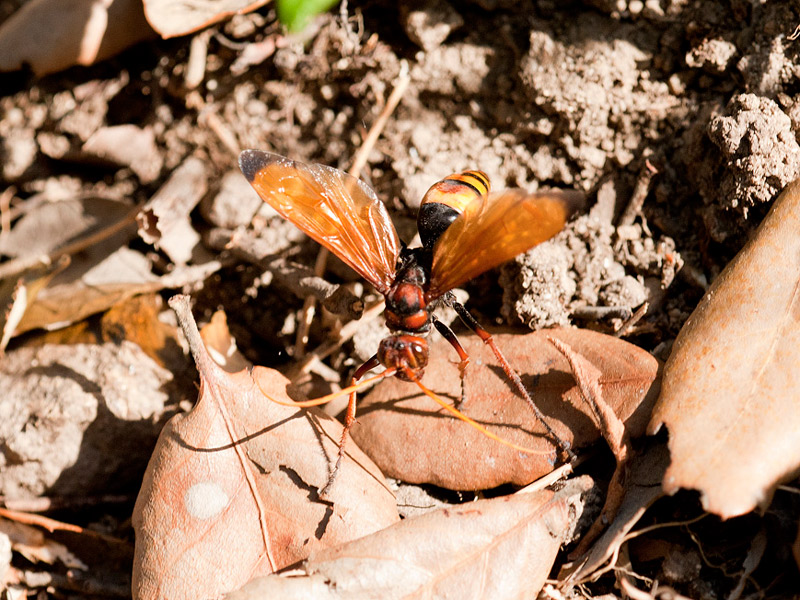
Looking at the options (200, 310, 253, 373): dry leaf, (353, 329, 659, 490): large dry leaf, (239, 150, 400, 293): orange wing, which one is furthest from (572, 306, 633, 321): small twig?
(200, 310, 253, 373): dry leaf

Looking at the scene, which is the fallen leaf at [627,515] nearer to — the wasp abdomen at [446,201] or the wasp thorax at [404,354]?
the wasp thorax at [404,354]

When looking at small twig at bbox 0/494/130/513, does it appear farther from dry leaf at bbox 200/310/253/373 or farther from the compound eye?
the compound eye

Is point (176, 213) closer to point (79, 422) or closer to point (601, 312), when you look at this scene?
point (79, 422)

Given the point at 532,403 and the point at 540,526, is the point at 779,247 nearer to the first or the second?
the point at 532,403

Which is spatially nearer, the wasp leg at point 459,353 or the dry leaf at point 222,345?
the wasp leg at point 459,353

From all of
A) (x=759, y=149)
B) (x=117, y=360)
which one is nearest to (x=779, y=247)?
(x=759, y=149)

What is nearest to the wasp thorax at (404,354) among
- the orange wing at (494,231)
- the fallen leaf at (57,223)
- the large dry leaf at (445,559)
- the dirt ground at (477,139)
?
the orange wing at (494,231)
